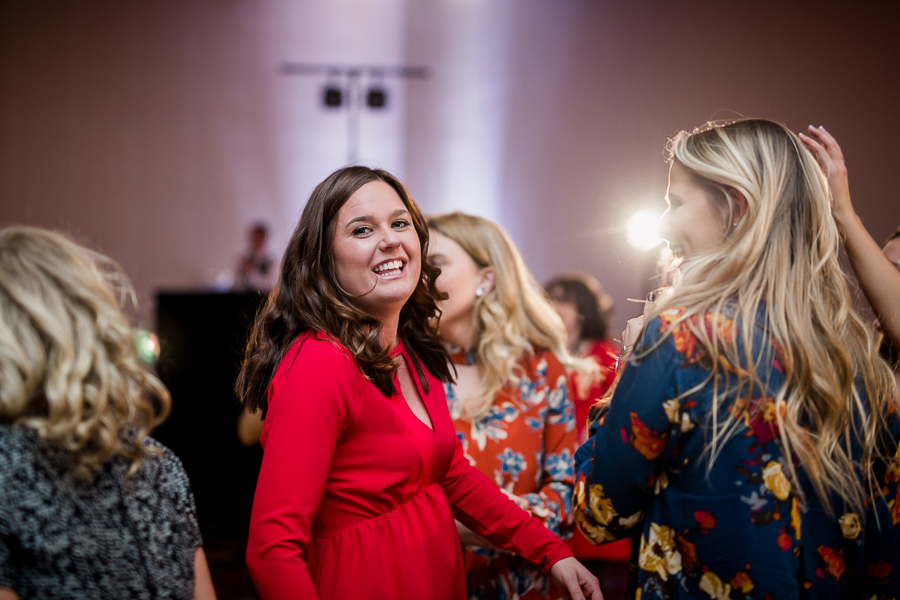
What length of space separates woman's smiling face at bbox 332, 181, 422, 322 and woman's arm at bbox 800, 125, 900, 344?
79 centimetres

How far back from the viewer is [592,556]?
234 cm

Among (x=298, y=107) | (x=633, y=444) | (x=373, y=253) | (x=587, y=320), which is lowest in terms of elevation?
(x=587, y=320)

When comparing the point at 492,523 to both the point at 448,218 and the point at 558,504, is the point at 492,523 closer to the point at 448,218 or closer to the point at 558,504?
the point at 558,504

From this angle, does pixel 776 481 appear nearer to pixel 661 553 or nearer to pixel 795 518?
pixel 795 518

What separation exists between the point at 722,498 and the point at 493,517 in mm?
578

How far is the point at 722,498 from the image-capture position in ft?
3.16

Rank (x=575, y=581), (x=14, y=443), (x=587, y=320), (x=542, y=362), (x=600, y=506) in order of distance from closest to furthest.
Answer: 1. (x=14, y=443)
2. (x=600, y=506)
3. (x=575, y=581)
4. (x=542, y=362)
5. (x=587, y=320)

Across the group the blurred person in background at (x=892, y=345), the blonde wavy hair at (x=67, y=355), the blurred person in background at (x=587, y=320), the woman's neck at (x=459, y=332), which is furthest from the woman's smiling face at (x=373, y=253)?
the blurred person in background at (x=587, y=320)

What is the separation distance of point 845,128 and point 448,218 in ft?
3.57

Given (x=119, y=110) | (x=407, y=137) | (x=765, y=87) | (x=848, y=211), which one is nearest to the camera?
(x=848, y=211)

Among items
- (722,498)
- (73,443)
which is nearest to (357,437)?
(73,443)

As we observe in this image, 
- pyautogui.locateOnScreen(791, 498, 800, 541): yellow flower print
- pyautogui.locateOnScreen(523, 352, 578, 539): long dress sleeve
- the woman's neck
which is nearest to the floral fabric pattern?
pyautogui.locateOnScreen(523, 352, 578, 539): long dress sleeve

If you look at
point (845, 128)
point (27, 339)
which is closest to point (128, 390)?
point (27, 339)

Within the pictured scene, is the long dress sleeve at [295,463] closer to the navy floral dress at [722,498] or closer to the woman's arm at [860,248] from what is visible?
the navy floral dress at [722,498]
